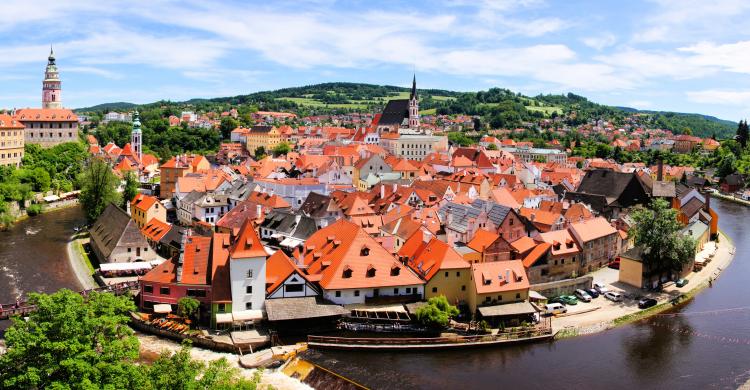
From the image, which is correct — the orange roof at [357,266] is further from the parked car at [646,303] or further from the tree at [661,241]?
the tree at [661,241]

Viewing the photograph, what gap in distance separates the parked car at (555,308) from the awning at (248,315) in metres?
15.6

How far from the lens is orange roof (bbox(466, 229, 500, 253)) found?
1474 inches

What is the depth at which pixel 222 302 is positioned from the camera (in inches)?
1211

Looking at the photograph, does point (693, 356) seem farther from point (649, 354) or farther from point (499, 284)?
point (499, 284)

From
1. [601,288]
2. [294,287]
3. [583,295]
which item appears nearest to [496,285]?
[583,295]

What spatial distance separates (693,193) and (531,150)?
202 feet

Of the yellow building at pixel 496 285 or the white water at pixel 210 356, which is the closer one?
the white water at pixel 210 356

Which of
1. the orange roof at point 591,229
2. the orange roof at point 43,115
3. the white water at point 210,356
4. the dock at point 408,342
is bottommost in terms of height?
the white water at point 210,356

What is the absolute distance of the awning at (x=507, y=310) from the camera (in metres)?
A: 31.8

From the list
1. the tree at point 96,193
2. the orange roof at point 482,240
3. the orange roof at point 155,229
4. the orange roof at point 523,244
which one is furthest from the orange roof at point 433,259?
the tree at point 96,193

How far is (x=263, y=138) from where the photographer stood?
118 metres

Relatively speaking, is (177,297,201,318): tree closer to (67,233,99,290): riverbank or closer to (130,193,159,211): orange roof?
(67,233,99,290): riverbank

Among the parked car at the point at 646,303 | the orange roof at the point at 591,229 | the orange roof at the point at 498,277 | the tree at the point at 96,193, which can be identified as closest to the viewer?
the orange roof at the point at 498,277

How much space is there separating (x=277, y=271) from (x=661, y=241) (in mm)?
23755
